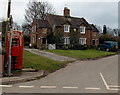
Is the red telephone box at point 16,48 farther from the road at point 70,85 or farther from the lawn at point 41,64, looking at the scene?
the lawn at point 41,64

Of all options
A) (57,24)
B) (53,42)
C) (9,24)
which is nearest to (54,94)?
(9,24)

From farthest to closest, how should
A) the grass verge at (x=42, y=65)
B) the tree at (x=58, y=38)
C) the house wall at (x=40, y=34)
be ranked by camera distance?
the house wall at (x=40, y=34), the tree at (x=58, y=38), the grass verge at (x=42, y=65)

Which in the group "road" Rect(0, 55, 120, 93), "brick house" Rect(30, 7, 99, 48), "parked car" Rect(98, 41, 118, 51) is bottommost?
"road" Rect(0, 55, 120, 93)

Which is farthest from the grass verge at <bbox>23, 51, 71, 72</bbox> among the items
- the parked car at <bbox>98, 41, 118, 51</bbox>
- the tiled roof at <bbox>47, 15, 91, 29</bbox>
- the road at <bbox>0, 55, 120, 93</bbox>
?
the parked car at <bbox>98, 41, 118, 51</bbox>

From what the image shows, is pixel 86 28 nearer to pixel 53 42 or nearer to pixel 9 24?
pixel 53 42

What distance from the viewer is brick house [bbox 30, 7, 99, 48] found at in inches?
1882

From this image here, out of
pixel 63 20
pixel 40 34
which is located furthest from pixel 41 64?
pixel 63 20

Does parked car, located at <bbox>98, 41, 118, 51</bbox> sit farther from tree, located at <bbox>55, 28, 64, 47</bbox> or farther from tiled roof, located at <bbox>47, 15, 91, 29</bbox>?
tree, located at <bbox>55, 28, 64, 47</bbox>

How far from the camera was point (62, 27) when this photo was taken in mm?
49438

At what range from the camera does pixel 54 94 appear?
8.91m

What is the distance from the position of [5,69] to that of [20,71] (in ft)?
3.86

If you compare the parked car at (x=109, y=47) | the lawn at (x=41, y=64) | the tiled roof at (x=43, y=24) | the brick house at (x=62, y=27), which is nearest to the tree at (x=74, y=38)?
the brick house at (x=62, y=27)

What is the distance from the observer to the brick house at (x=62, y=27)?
47.8 m

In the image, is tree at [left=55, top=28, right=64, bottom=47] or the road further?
tree at [left=55, top=28, right=64, bottom=47]
